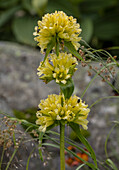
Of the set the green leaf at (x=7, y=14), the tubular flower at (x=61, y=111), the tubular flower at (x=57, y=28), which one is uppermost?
the green leaf at (x=7, y=14)

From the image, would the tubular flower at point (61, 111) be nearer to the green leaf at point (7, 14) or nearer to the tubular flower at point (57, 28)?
the tubular flower at point (57, 28)

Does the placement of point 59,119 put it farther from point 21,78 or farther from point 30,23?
point 30,23

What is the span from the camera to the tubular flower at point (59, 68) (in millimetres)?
578

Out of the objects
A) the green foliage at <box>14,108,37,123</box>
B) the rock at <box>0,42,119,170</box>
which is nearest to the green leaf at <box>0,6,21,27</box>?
the rock at <box>0,42,119,170</box>

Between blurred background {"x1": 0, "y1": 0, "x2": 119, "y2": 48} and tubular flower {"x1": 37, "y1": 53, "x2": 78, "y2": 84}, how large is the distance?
1.84 meters

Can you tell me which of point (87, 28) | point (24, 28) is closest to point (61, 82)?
point (87, 28)

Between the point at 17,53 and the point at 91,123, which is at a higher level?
the point at 17,53

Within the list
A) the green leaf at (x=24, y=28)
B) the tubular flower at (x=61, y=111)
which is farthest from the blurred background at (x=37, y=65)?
the tubular flower at (x=61, y=111)

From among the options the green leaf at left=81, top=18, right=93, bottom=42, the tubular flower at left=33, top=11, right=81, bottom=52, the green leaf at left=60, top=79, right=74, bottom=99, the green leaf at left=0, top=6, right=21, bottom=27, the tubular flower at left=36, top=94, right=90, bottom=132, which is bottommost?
the tubular flower at left=36, top=94, right=90, bottom=132

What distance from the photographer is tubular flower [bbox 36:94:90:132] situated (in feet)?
1.86

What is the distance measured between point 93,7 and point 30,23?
60 cm

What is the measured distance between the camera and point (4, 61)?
1926 mm

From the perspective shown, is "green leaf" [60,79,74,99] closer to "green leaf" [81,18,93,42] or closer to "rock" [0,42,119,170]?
"rock" [0,42,119,170]

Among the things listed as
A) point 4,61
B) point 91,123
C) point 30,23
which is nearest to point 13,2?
point 30,23
